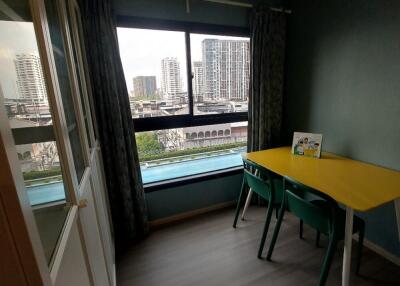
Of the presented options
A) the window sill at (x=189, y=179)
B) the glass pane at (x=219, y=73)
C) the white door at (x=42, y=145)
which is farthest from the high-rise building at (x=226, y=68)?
the white door at (x=42, y=145)

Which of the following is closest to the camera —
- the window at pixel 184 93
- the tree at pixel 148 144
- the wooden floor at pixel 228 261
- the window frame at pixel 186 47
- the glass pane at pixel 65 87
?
the glass pane at pixel 65 87

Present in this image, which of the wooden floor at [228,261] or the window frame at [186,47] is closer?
the wooden floor at [228,261]

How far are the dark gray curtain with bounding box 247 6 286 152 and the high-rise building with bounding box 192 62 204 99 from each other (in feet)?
1.81

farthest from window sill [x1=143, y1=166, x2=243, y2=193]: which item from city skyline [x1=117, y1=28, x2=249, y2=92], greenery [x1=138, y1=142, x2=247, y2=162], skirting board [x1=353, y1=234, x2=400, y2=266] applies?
skirting board [x1=353, y1=234, x2=400, y2=266]

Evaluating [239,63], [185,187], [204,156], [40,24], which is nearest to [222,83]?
[239,63]

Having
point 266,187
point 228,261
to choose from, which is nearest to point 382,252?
point 266,187

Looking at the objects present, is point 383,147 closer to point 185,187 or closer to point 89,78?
point 185,187

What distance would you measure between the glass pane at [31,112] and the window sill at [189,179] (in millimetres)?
1585

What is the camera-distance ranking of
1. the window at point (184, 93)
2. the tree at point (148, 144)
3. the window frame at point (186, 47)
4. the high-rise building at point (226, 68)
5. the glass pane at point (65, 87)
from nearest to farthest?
the glass pane at point (65, 87), the window frame at point (186, 47), the window at point (184, 93), the tree at point (148, 144), the high-rise building at point (226, 68)

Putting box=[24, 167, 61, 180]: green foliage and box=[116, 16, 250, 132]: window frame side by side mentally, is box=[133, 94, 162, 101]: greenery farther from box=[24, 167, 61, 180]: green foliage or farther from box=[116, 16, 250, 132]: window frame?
box=[24, 167, 61, 180]: green foliage

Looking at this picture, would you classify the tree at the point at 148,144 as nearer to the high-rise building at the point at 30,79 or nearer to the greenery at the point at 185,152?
the greenery at the point at 185,152

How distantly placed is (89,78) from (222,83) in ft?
4.51

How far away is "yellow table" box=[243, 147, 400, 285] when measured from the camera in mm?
1322

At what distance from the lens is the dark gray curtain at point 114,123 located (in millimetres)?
1757
